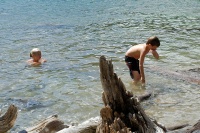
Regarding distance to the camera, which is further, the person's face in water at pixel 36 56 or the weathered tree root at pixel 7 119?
the person's face in water at pixel 36 56

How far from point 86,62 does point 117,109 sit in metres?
7.70

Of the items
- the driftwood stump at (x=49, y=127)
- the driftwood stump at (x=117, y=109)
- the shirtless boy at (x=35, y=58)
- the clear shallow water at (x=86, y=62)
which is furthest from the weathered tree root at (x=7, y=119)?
the shirtless boy at (x=35, y=58)

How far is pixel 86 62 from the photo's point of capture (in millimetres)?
12062

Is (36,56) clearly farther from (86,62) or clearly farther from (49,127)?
(49,127)

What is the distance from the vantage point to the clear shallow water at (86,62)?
25.9 ft

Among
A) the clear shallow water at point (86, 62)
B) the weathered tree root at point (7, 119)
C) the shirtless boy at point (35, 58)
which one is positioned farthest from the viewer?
the shirtless boy at point (35, 58)

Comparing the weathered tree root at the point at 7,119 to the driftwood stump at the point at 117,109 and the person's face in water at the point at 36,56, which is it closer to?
the driftwood stump at the point at 117,109

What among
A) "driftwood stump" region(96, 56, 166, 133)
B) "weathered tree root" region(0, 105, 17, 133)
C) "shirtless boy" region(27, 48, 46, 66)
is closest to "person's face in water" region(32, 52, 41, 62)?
"shirtless boy" region(27, 48, 46, 66)

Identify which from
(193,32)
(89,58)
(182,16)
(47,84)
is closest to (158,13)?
(182,16)

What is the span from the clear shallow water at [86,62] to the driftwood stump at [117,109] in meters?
2.74

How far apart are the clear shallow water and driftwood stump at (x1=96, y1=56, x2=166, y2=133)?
2.74 meters

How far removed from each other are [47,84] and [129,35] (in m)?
7.75

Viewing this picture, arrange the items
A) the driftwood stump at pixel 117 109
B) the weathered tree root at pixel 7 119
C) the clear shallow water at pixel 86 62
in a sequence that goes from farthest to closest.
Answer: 1. the clear shallow water at pixel 86 62
2. the weathered tree root at pixel 7 119
3. the driftwood stump at pixel 117 109

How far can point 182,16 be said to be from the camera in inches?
871
